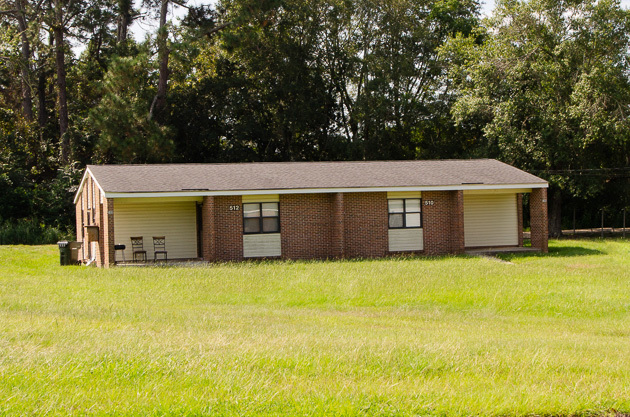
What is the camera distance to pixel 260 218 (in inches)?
969

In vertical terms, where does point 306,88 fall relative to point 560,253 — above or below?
above

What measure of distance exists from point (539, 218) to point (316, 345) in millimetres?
20967

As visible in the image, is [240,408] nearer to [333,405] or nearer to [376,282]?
[333,405]

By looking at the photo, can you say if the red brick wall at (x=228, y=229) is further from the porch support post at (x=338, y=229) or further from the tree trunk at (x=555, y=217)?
the tree trunk at (x=555, y=217)

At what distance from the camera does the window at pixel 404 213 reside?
84.8 ft

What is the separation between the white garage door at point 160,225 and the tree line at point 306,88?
1136cm

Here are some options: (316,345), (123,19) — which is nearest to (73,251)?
(316,345)

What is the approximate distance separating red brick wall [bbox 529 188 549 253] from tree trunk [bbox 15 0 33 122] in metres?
30.1

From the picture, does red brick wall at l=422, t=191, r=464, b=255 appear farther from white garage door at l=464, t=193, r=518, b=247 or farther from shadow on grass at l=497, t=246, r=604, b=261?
white garage door at l=464, t=193, r=518, b=247

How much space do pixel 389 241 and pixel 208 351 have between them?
1889 centimetres

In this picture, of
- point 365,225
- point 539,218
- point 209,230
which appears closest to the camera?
point 209,230

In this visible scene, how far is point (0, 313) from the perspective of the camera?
10727 millimetres

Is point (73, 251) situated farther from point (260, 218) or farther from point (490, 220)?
point (490, 220)

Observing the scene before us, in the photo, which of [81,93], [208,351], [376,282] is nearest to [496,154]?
[376,282]
